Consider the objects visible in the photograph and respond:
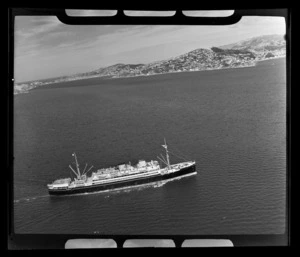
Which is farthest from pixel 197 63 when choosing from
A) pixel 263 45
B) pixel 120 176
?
pixel 120 176

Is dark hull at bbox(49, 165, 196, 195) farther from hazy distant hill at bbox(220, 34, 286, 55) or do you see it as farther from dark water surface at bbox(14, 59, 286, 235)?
hazy distant hill at bbox(220, 34, 286, 55)

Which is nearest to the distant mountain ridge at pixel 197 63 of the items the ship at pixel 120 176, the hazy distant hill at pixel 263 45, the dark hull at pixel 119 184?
the hazy distant hill at pixel 263 45

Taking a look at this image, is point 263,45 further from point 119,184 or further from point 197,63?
point 119,184

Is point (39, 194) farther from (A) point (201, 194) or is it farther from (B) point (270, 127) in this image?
(B) point (270, 127)

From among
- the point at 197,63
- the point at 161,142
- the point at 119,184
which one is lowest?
the point at 119,184

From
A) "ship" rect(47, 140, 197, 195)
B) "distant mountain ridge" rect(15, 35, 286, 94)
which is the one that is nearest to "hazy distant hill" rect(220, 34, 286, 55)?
"distant mountain ridge" rect(15, 35, 286, 94)

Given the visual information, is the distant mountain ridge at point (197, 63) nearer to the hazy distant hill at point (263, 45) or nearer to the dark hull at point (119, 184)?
the hazy distant hill at point (263, 45)

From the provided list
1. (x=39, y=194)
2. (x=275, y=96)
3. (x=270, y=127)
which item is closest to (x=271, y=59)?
(x=275, y=96)
